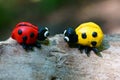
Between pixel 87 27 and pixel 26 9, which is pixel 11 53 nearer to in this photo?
pixel 87 27

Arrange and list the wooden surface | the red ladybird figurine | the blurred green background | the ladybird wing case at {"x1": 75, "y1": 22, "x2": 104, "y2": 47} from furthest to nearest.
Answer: the blurred green background → the ladybird wing case at {"x1": 75, "y1": 22, "x2": 104, "y2": 47} → the red ladybird figurine → the wooden surface

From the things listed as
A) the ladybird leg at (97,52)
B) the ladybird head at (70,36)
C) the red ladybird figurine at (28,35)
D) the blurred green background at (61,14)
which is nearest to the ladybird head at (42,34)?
the red ladybird figurine at (28,35)

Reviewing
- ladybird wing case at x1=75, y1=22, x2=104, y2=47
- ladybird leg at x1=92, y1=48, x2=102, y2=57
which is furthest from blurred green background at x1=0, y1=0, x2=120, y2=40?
ladybird leg at x1=92, y1=48, x2=102, y2=57

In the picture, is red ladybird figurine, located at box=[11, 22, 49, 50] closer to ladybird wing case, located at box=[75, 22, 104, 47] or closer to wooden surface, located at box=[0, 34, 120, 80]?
wooden surface, located at box=[0, 34, 120, 80]

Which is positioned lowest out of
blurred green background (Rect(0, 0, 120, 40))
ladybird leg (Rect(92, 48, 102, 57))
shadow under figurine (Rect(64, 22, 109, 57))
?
blurred green background (Rect(0, 0, 120, 40))

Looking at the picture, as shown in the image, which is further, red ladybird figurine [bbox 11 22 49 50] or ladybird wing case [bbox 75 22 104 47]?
ladybird wing case [bbox 75 22 104 47]

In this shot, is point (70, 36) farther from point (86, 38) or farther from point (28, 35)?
point (28, 35)

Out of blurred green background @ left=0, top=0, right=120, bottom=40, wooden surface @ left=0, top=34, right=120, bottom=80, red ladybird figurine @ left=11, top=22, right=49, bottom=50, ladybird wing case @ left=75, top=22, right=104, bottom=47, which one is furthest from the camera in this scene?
blurred green background @ left=0, top=0, right=120, bottom=40

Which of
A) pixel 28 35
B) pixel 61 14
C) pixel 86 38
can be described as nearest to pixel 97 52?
pixel 86 38
